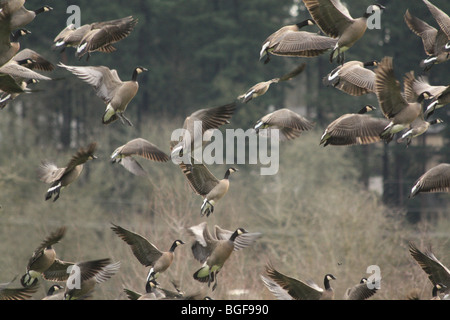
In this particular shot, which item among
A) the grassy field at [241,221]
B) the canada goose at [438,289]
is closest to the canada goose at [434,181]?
the canada goose at [438,289]

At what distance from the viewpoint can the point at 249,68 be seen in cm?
5788

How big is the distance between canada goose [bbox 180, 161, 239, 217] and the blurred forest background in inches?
446

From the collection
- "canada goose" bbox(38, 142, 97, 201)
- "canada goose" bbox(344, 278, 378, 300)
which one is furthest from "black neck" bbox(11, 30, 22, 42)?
"canada goose" bbox(344, 278, 378, 300)

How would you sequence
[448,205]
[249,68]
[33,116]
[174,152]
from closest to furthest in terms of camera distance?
1. [174,152]
2. [448,205]
3. [33,116]
4. [249,68]

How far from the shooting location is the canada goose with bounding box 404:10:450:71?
8.95 meters

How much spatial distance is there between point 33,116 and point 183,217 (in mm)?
24838

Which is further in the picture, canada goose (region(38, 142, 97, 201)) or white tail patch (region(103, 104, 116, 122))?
white tail patch (region(103, 104, 116, 122))

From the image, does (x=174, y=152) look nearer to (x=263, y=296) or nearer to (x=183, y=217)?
(x=263, y=296)

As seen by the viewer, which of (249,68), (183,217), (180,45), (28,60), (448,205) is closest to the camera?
(28,60)

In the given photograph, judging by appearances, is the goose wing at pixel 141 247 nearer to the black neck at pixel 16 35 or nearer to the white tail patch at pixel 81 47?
the white tail patch at pixel 81 47

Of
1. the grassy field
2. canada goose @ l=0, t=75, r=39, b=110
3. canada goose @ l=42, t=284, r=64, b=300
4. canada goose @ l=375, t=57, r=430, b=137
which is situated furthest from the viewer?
the grassy field

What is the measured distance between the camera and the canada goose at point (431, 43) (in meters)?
8.95

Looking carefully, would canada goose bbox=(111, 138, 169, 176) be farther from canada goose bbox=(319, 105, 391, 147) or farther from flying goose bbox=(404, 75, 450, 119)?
flying goose bbox=(404, 75, 450, 119)

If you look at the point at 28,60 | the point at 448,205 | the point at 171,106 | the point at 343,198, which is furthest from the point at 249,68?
the point at 28,60
